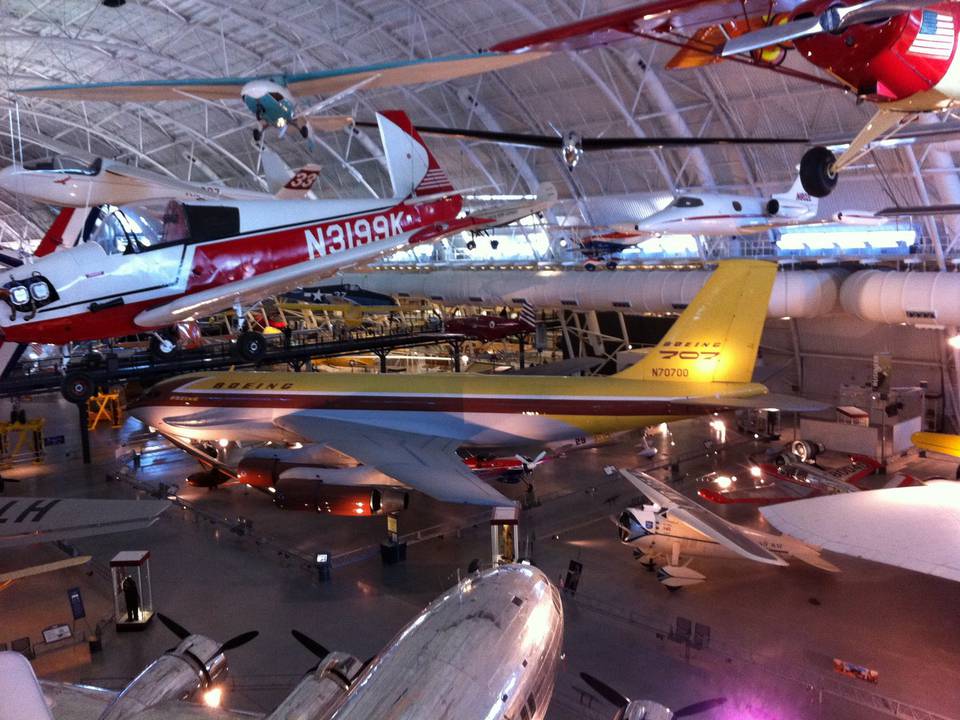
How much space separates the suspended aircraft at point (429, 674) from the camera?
4.65 meters

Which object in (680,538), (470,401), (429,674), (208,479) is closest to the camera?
(429,674)

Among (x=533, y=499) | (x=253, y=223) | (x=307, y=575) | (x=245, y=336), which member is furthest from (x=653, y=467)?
(x=253, y=223)

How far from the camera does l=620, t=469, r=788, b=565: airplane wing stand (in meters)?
Answer: 12.1

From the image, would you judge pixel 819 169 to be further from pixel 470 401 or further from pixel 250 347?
pixel 470 401

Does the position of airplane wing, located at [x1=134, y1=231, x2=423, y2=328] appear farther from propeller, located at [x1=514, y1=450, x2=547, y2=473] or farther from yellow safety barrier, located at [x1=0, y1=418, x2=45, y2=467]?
yellow safety barrier, located at [x1=0, y1=418, x2=45, y2=467]

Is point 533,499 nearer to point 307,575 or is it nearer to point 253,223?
point 307,575

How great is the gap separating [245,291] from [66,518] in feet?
18.3

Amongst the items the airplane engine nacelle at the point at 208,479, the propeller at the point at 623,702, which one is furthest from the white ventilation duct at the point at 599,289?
the propeller at the point at 623,702

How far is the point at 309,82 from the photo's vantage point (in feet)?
40.8

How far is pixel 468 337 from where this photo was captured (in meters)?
31.5

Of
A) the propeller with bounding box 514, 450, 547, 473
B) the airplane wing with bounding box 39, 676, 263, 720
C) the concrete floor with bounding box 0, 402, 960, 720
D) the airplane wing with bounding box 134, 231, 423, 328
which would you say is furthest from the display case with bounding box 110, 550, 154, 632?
the propeller with bounding box 514, 450, 547, 473

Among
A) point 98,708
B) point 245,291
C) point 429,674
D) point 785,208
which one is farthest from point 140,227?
point 785,208

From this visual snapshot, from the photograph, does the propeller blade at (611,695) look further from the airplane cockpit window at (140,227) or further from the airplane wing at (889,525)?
the airplane cockpit window at (140,227)

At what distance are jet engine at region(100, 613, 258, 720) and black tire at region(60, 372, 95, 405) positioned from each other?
8.80 metres
